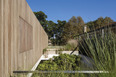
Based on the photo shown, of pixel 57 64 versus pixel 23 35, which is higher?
pixel 23 35

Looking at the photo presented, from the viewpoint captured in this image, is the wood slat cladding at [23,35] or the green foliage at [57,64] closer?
the wood slat cladding at [23,35]

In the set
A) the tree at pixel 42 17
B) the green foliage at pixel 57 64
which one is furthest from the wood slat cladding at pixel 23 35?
the tree at pixel 42 17

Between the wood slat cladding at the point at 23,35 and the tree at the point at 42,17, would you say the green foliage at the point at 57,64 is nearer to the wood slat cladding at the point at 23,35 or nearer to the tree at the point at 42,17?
the wood slat cladding at the point at 23,35

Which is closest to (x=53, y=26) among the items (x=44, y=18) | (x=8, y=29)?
(x=44, y=18)

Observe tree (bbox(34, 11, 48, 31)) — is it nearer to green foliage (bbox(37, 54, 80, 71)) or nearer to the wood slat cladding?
green foliage (bbox(37, 54, 80, 71))

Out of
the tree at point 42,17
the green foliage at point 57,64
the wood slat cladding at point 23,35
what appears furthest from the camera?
the tree at point 42,17

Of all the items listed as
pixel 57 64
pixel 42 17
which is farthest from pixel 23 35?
pixel 42 17

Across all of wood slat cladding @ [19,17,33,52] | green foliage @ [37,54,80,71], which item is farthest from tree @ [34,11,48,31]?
wood slat cladding @ [19,17,33,52]

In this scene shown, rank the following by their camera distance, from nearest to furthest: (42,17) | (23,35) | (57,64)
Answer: (23,35), (57,64), (42,17)

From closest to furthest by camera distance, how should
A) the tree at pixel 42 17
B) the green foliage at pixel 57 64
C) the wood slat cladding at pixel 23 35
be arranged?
the wood slat cladding at pixel 23 35 → the green foliage at pixel 57 64 → the tree at pixel 42 17

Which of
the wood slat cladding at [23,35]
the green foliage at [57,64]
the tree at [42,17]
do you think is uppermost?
the tree at [42,17]

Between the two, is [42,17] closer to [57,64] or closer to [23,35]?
[57,64]

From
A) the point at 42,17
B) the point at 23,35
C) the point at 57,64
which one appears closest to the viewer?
the point at 23,35

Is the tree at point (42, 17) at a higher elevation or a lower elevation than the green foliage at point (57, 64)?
higher
